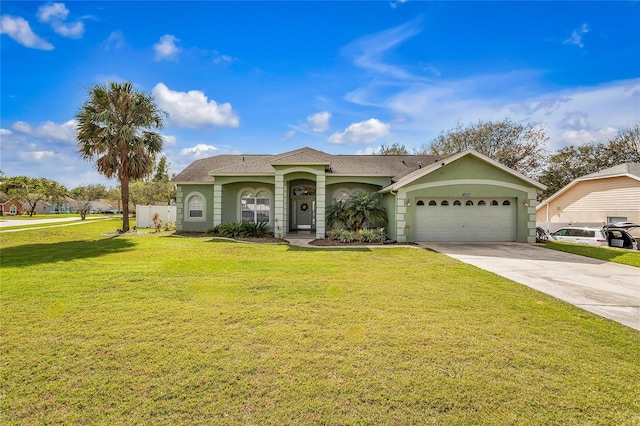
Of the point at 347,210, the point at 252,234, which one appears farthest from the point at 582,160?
the point at 252,234

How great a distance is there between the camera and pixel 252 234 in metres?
15.8

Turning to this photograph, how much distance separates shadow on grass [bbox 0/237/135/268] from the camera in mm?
8953

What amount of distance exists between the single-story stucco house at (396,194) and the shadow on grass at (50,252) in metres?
6.00

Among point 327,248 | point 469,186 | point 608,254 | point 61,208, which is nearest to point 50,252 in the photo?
point 327,248

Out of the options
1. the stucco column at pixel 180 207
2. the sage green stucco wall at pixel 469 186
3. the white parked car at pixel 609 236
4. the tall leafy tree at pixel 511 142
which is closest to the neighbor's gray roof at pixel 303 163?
the stucco column at pixel 180 207

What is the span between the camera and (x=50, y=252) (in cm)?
1063

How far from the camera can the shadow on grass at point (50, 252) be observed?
8953 millimetres

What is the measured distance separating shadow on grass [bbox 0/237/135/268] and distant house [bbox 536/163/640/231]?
2428 cm

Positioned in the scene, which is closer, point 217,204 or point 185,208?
point 217,204

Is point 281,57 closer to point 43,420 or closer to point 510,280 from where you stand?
point 510,280

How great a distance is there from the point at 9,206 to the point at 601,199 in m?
97.4

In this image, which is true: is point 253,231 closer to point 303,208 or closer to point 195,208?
point 303,208

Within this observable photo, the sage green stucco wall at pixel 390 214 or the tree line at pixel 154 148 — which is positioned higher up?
the tree line at pixel 154 148

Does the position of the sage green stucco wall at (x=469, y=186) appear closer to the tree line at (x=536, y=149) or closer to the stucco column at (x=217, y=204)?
the stucco column at (x=217, y=204)
